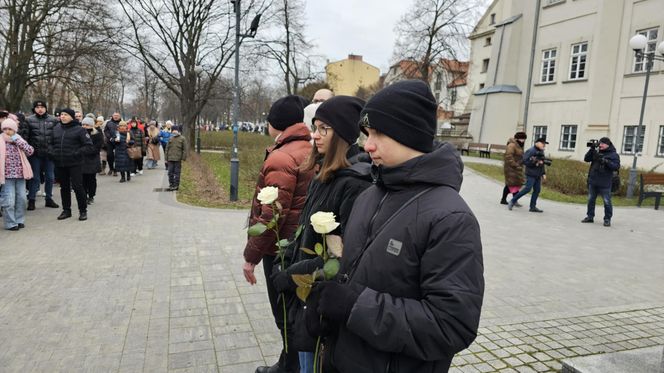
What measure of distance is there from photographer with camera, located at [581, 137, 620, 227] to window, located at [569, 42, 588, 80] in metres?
19.4

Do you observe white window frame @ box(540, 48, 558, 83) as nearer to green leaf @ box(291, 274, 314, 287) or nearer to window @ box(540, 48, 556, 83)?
window @ box(540, 48, 556, 83)

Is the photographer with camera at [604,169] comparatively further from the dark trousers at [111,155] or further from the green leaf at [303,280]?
the dark trousers at [111,155]

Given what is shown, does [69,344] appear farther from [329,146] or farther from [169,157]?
[169,157]

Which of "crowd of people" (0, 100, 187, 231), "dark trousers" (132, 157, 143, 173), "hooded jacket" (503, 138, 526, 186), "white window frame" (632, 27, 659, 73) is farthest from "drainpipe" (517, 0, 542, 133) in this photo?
"crowd of people" (0, 100, 187, 231)

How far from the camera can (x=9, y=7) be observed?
57.4ft

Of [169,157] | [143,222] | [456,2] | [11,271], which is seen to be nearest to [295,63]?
[456,2]

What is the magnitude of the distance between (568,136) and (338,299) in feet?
97.7

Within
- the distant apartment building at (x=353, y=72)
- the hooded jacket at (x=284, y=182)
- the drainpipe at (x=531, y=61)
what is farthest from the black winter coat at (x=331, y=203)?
the distant apartment building at (x=353, y=72)

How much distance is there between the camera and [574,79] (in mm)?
26562

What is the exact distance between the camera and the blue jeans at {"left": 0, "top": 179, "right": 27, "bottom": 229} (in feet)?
24.0

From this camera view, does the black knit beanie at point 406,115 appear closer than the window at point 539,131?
Answer: Yes

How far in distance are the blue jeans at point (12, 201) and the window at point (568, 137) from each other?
91.9ft

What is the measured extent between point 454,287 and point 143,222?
26.5 ft

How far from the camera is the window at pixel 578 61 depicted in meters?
26.2
